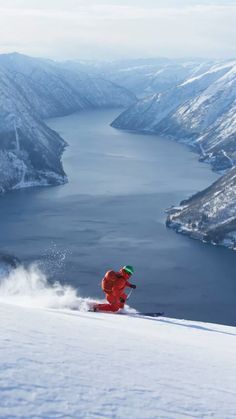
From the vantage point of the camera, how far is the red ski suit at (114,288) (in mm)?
30611

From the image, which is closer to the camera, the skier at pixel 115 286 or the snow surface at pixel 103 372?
the snow surface at pixel 103 372

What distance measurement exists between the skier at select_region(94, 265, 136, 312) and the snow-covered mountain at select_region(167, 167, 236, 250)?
108718mm

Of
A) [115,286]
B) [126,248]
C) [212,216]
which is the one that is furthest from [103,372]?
[212,216]

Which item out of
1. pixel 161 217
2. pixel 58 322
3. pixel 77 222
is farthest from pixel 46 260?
pixel 58 322

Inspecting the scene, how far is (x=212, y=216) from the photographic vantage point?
14938cm

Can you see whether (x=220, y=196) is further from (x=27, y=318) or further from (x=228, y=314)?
(x=27, y=318)

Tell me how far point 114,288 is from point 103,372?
15.7 metres

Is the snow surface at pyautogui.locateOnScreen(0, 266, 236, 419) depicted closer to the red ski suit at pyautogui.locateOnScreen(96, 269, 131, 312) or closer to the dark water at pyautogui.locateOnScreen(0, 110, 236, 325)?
the red ski suit at pyautogui.locateOnScreen(96, 269, 131, 312)

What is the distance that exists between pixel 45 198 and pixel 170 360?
173 meters

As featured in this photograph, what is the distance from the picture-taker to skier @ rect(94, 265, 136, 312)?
30484 millimetres

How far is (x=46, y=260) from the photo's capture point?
400 feet

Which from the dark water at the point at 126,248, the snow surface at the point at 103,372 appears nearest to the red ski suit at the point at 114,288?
the snow surface at the point at 103,372

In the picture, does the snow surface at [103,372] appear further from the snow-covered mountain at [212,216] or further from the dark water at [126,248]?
the snow-covered mountain at [212,216]

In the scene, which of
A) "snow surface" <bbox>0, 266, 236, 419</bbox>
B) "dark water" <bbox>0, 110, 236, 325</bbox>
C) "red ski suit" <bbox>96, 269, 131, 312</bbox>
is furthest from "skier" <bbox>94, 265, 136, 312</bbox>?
"dark water" <bbox>0, 110, 236, 325</bbox>
